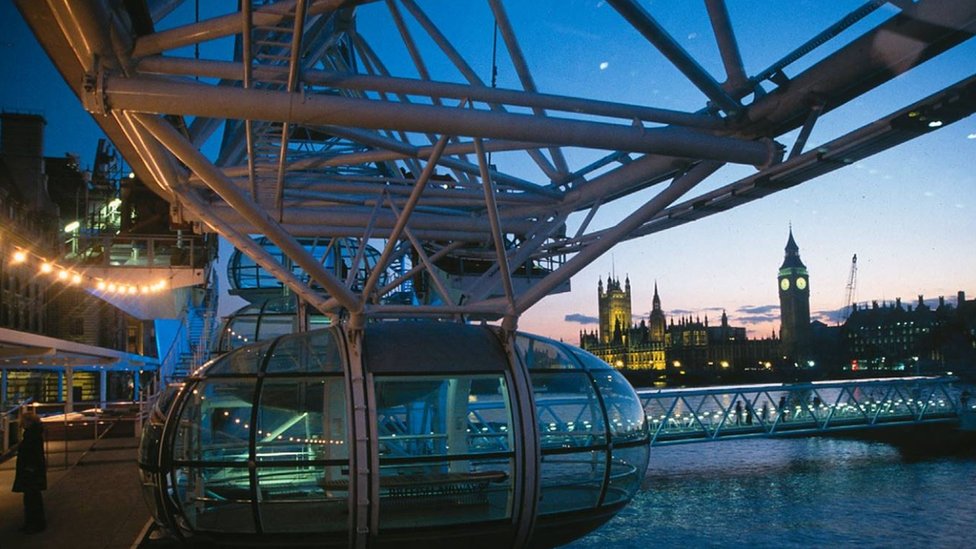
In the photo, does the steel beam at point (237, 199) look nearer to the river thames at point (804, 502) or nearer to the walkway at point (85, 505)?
the walkway at point (85, 505)

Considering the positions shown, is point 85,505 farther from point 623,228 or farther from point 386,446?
point 623,228

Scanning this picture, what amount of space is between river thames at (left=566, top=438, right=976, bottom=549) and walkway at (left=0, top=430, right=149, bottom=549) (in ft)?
35.6

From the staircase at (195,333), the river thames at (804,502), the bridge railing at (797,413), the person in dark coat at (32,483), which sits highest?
the staircase at (195,333)

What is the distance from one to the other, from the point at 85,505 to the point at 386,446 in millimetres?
7194

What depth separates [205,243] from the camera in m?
35.1

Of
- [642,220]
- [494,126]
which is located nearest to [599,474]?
[642,220]

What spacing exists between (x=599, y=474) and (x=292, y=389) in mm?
3888

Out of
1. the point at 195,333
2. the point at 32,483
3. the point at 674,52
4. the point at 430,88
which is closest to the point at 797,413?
the point at 195,333

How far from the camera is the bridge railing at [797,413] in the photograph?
33.1 metres

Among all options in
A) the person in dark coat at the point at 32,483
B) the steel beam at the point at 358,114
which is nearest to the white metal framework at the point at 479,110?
the steel beam at the point at 358,114

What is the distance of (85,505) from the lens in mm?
13883

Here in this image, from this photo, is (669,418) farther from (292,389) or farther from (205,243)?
(292,389)

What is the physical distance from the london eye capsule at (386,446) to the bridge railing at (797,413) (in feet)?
70.5

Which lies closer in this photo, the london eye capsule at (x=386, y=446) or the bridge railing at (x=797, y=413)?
the london eye capsule at (x=386, y=446)
